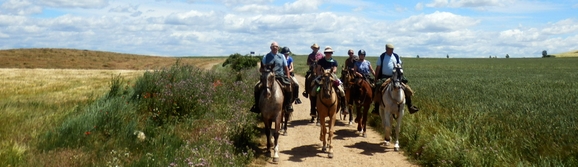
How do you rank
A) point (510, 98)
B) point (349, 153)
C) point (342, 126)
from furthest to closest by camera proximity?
1. point (510, 98)
2. point (342, 126)
3. point (349, 153)

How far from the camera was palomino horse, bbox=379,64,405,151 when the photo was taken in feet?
32.6

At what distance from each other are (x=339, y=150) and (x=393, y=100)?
1666 mm

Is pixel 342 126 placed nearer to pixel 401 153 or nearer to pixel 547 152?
pixel 401 153

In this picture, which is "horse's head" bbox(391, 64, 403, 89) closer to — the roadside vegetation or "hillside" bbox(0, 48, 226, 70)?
the roadside vegetation

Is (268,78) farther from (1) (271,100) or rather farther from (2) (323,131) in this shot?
(2) (323,131)

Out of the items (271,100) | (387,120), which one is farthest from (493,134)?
(271,100)

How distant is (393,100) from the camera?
1041 centimetres

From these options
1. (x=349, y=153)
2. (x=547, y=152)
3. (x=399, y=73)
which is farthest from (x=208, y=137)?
(x=547, y=152)

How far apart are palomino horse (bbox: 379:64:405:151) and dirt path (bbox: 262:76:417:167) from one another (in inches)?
24.0

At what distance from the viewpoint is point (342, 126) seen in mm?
13719

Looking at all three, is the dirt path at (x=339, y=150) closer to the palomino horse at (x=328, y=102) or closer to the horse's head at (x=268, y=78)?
the palomino horse at (x=328, y=102)

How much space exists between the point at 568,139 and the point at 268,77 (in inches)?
218

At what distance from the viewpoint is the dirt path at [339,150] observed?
9.55 meters

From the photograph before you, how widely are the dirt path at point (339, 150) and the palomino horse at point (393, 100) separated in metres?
0.61
